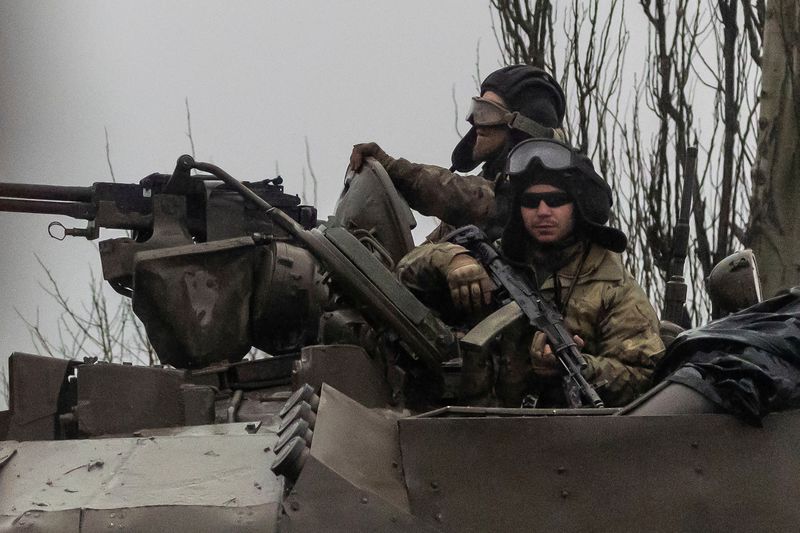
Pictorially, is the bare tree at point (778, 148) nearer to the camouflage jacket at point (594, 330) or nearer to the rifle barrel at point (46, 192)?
the camouflage jacket at point (594, 330)

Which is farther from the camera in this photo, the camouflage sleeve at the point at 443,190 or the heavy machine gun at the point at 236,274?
the camouflage sleeve at the point at 443,190

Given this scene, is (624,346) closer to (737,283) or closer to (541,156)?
(737,283)

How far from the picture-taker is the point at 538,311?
688 cm

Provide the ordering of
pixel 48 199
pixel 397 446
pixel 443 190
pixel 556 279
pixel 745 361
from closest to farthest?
pixel 397 446, pixel 745 361, pixel 556 279, pixel 443 190, pixel 48 199

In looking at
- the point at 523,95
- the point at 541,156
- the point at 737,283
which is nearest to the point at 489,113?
the point at 523,95

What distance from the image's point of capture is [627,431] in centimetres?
544

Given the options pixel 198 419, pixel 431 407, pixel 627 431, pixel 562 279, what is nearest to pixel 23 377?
pixel 198 419

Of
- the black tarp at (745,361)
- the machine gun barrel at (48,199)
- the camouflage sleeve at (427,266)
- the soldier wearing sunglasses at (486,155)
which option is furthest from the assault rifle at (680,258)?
the machine gun barrel at (48,199)

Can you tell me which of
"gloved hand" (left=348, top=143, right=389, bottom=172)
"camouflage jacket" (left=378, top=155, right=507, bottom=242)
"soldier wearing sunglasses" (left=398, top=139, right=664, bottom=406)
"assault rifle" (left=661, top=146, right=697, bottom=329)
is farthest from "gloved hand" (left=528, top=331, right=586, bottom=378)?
"assault rifle" (left=661, top=146, right=697, bottom=329)

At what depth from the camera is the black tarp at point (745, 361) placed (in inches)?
218

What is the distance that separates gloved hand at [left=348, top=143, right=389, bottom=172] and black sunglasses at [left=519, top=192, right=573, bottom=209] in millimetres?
1110

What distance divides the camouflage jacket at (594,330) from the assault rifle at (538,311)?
3.3 inches

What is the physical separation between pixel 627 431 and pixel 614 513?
0.27 metres

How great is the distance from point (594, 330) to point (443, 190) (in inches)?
50.6
